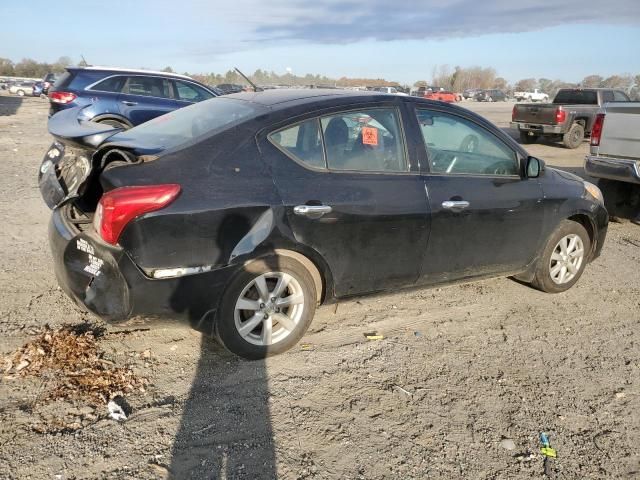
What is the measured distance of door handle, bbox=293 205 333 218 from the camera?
10.9 feet

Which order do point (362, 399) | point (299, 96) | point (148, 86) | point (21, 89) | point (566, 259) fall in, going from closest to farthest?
point (362, 399) → point (299, 96) → point (566, 259) → point (148, 86) → point (21, 89)

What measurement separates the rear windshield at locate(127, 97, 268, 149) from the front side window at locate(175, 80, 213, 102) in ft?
23.9

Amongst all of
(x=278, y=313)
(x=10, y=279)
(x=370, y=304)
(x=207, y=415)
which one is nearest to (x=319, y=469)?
(x=207, y=415)

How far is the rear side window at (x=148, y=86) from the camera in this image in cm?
1037

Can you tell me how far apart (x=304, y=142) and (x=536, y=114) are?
14.5 m

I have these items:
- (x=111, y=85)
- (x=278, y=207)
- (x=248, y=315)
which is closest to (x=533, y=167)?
(x=278, y=207)

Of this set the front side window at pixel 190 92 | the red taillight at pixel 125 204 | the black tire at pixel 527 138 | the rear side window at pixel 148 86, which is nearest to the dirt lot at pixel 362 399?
the red taillight at pixel 125 204

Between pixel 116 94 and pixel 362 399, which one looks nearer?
pixel 362 399

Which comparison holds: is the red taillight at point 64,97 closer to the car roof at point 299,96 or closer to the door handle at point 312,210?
the car roof at point 299,96

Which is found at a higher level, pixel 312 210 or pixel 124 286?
pixel 312 210

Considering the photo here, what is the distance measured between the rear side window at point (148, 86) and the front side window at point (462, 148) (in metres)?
8.00

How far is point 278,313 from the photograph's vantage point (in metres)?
3.46

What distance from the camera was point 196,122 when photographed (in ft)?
12.1

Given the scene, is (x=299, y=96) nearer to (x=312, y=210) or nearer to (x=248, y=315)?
(x=312, y=210)
